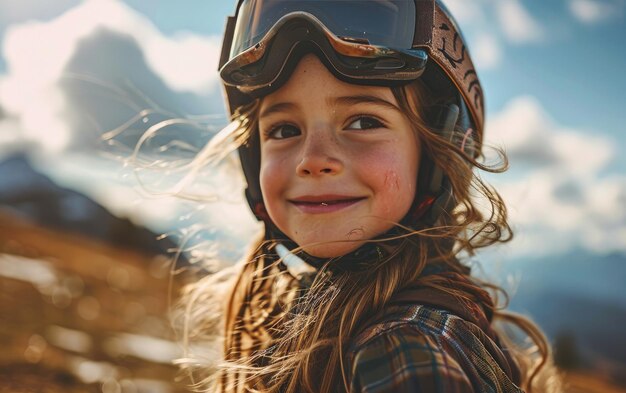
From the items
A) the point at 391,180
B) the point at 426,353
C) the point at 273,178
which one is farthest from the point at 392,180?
the point at 426,353

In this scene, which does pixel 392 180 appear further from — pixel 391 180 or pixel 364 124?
pixel 364 124

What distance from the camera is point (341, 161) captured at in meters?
2.08

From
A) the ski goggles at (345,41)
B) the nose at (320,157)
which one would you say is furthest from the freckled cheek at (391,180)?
the ski goggles at (345,41)

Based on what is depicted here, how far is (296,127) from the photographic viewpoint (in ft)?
7.48

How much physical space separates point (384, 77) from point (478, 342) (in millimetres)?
961

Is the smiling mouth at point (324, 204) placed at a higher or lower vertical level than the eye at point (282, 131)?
lower

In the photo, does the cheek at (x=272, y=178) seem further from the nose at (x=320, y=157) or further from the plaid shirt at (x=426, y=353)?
the plaid shirt at (x=426, y=353)

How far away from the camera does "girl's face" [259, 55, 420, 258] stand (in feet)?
6.86

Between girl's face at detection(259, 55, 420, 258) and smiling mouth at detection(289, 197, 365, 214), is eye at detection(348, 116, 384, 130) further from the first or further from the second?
smiling mouth at detection(289, 197, 365, 214)

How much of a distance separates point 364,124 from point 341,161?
0.17 metres

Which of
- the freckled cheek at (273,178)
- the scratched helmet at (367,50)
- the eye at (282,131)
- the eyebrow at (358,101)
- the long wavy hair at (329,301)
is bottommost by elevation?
the long wavy hair at (329,301)

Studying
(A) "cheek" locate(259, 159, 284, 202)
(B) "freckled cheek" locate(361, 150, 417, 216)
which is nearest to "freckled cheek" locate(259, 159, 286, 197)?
(A) "cheek" locate(259, 159, 284, 202)

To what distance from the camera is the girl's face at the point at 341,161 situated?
6.86 feet

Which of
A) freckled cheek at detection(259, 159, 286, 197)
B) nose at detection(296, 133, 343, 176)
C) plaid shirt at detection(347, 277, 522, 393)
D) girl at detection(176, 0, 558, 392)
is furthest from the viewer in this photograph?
freckled cheek at detection(259, 159, 286, 197)
